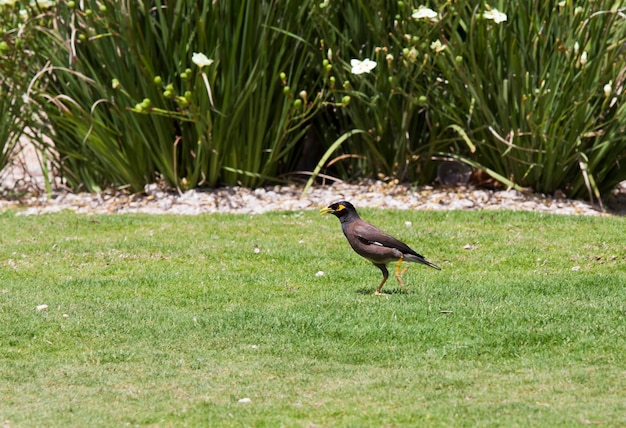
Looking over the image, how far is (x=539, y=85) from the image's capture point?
11258 mm

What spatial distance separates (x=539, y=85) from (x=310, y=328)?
510 centimetres

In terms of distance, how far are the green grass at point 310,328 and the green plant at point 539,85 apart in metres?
1.19

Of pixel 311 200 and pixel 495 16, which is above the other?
pixel 495 16

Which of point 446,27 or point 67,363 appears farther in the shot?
point 446,27

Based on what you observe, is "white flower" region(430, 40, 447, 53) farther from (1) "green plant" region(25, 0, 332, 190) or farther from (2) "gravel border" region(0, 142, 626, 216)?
(2) "gravel border" region(0, 142, 626, 216)

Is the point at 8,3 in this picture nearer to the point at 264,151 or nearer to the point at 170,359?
the point at 264,151

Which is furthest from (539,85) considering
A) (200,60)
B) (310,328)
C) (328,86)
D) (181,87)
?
(310,328)

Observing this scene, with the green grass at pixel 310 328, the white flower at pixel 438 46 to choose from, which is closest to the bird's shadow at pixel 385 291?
the green grass at pixel 310 328

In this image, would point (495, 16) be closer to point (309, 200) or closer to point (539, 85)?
point (539, 85)

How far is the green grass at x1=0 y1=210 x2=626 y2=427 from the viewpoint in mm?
5820

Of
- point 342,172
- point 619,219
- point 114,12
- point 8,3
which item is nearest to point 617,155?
point 619,219

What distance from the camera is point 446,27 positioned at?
11656 mm

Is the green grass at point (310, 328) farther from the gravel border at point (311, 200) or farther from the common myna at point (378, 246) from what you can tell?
the gravel border at point (311, 200)

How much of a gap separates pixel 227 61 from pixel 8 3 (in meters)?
2.28
